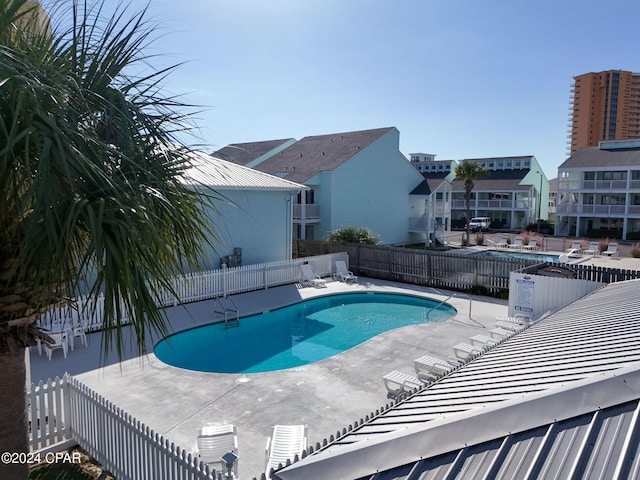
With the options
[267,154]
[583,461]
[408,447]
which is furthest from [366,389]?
[267,154]

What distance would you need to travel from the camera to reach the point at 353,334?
1501cm

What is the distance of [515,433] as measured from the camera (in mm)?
3100

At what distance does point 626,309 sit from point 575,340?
2.41 m

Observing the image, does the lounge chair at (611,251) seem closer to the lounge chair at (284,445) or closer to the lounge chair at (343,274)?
the lounge chair at (343,274)

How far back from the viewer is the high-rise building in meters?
119

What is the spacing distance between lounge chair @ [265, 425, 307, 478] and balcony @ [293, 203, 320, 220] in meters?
22.6

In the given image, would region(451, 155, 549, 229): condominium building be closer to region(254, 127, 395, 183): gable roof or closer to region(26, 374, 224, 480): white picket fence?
region(254, 127, 395, 183): gable roof

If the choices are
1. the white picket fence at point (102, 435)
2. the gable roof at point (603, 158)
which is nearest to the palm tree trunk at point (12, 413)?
the white picket fence at point (102, 435)

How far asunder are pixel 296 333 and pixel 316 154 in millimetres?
20549

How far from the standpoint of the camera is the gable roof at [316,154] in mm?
30594

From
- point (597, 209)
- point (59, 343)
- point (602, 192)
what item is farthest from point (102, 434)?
point (602, 192)

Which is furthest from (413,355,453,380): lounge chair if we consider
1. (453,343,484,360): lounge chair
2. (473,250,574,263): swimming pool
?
(473,250,574,263): swimming pool

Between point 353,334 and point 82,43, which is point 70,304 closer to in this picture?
point 82,43

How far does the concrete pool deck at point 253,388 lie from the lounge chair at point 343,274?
7.61m
